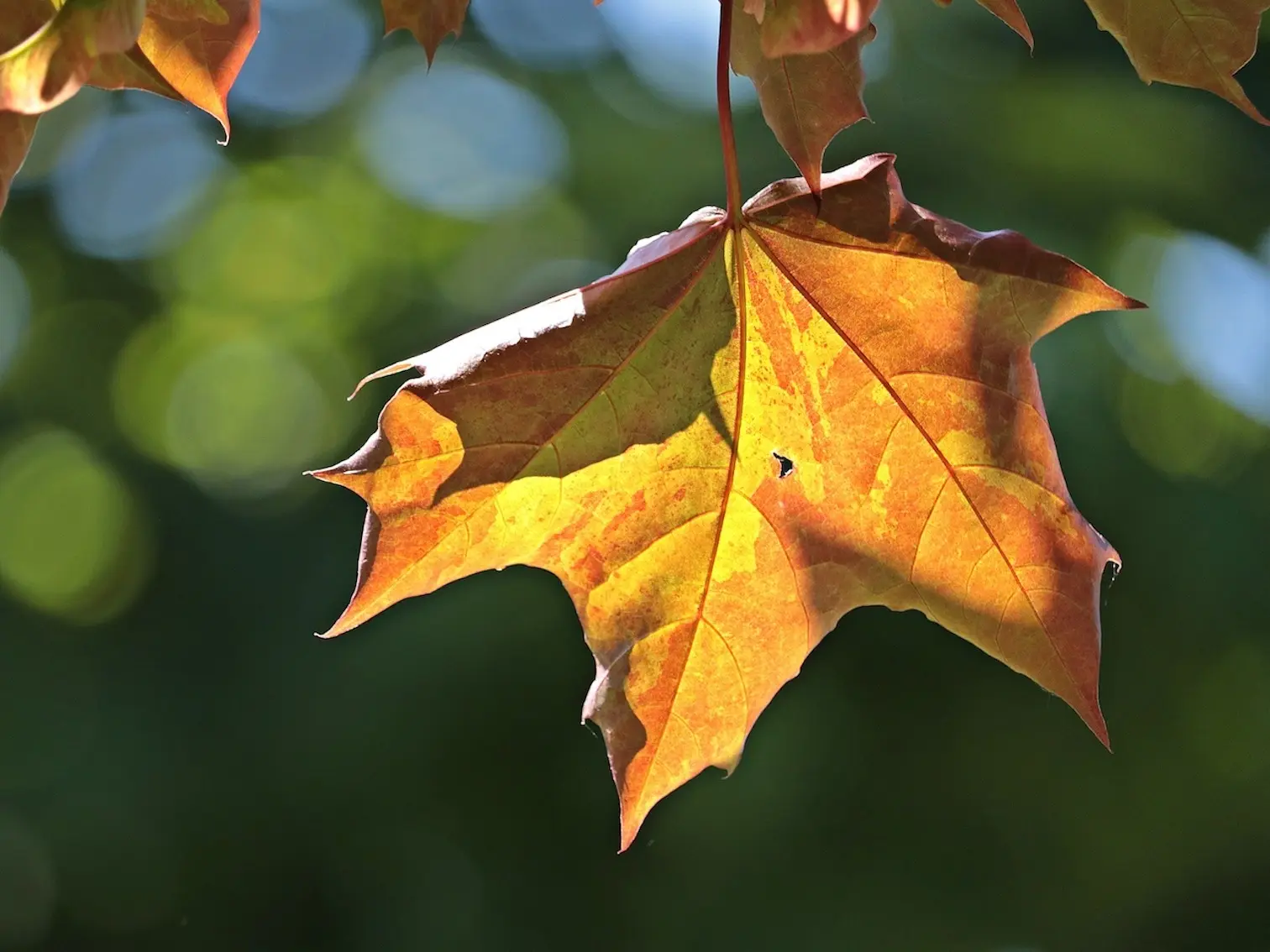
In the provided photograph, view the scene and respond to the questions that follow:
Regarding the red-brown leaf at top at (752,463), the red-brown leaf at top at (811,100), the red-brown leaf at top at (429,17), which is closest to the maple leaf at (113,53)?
the red-brown leaf at top at (429,17)

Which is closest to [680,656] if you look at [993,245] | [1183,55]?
[993,245]

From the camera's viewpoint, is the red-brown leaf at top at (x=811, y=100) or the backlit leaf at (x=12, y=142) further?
the red-brown leaf at top at (x=811, y=100)

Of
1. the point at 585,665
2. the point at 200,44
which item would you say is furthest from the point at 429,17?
the point at 585,665

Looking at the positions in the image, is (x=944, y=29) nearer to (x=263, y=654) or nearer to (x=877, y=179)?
(x=263, y=654)

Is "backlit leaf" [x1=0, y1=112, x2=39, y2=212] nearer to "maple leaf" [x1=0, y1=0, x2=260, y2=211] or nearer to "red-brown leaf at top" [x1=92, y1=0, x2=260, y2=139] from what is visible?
"maple leaf" [x1=0, y1=0, x2=260, y2=211]

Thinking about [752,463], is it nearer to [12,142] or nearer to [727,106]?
[727,106]

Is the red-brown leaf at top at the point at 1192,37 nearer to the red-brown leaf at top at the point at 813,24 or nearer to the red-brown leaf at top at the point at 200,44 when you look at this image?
the red-brown leaf at top at the point at 813,24

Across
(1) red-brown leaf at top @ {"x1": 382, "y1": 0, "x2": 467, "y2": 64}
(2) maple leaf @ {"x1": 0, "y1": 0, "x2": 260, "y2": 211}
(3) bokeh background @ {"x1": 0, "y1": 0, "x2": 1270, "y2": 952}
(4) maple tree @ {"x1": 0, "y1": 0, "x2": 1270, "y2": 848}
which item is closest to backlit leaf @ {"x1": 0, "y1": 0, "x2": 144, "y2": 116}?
(2) maple leaf @ {"x1": 0, "y1": 0, "x2": 260, "y2": 211}
